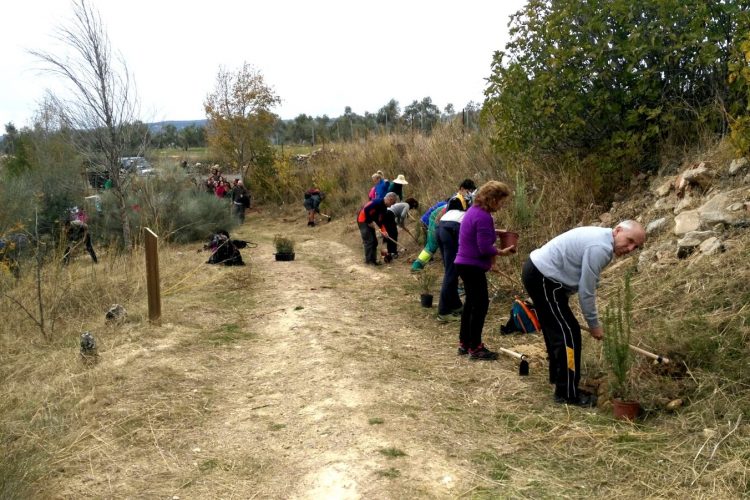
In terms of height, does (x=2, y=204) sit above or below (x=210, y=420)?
above

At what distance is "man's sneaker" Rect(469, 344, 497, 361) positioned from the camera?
19.6 feet

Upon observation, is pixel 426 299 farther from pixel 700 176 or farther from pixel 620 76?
pixel 620 76

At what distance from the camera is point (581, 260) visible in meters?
4.53

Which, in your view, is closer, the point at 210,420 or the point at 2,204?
the point at 210,420

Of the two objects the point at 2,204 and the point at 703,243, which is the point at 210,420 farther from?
the point at 2,204

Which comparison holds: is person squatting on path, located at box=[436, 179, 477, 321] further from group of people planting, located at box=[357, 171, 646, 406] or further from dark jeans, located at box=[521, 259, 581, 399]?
dark jeans, located at box=[521, 259, 581, 399]

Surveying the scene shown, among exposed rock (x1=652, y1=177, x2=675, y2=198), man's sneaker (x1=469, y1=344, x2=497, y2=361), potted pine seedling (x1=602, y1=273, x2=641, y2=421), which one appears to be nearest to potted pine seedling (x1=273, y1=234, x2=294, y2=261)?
exposed rock (x1=652, y1=177, x2=675, y2=198)

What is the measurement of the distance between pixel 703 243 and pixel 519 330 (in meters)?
1.96

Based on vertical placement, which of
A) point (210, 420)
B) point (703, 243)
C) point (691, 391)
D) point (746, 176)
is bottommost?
point (210, 420)

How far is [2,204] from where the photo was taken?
40.5 feet

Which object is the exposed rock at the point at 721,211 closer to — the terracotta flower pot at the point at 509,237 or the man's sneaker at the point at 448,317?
the terracotta flower pot at the point at 509,237

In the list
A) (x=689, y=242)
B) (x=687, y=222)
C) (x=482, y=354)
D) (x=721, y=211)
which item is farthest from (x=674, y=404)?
(x=687, y=222)

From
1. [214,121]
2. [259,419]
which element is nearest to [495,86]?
[259,419]

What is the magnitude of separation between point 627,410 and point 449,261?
347 cm
